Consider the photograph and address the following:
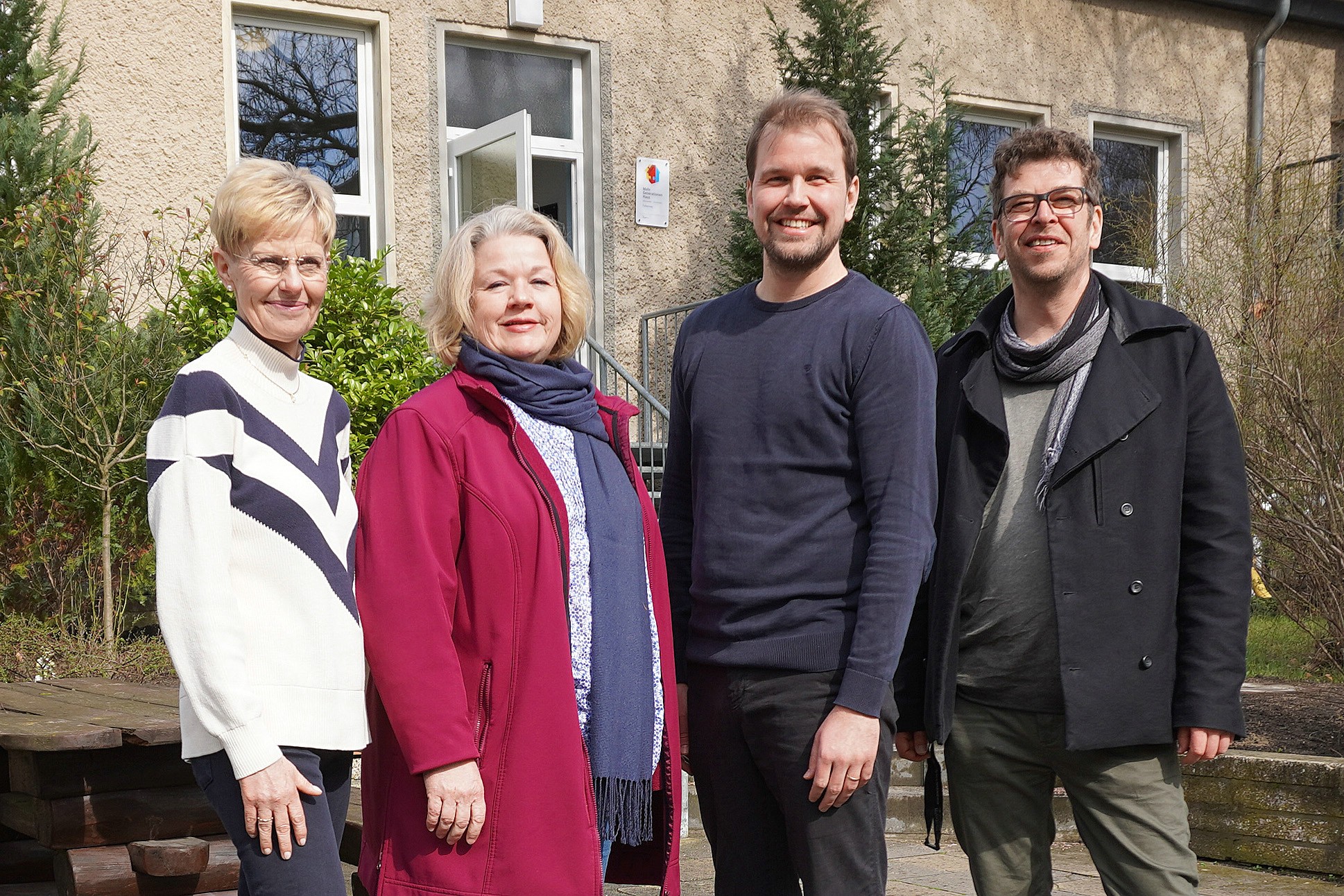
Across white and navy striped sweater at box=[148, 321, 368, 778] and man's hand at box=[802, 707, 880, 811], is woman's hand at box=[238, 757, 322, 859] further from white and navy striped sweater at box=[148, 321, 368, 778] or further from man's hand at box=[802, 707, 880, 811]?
man's hand at box=[802, 707, 880, 811]

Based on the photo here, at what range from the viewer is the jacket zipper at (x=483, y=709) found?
2326 mm

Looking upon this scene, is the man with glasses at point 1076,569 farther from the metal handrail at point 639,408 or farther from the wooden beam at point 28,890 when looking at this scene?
the metal handrail at point 639,408

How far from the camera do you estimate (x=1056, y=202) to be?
2787 millimetres

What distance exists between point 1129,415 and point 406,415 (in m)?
1.41

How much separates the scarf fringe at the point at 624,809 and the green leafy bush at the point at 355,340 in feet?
12.9

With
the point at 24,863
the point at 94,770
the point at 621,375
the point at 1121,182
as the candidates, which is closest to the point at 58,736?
the point at 94,770

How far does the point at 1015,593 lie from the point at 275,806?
149cm

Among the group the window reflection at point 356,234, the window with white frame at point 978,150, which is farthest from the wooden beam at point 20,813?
the window with white frame at point 978,150

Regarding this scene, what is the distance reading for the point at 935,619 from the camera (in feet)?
9.10

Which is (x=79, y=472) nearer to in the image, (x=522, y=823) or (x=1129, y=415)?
(x=522, y=823)

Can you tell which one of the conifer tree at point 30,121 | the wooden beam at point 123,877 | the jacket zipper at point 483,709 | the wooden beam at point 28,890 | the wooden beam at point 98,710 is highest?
the conifer tree at point 30,121

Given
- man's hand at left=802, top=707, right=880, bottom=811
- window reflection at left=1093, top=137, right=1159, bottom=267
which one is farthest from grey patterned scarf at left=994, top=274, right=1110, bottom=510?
window reflection at left=1093, top=137, right=1159, bottom=267

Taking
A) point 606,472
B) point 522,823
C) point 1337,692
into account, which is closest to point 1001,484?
point 606,472

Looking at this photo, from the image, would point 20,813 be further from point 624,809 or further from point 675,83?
point 675,83
